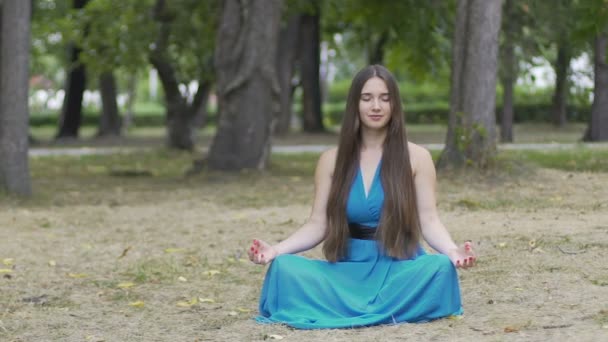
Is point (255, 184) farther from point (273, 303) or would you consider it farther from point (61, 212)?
point (273, 303)

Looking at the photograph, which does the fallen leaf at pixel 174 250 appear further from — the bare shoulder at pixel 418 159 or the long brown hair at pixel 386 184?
the bare shoulder at pixel 418 159

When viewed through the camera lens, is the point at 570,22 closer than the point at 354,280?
No

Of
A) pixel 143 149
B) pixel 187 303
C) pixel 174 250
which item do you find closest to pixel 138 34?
pixel 143 149

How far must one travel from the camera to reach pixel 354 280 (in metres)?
6.27

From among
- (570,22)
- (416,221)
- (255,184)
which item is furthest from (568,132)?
(416,221)

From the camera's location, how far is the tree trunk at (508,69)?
793 inches

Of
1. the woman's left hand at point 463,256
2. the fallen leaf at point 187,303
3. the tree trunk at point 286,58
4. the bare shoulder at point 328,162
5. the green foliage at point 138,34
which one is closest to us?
the woman's left hand at point 463,256

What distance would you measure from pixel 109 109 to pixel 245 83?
684 inches

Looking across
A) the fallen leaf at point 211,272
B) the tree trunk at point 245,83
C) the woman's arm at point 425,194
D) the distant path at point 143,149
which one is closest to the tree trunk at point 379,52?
the distant path at point 143,149

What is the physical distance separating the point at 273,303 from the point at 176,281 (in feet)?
7.61

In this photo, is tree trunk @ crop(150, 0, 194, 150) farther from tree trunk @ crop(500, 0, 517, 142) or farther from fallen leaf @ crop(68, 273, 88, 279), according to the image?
fallen leaf @ crop(68, 273, 88, 279)

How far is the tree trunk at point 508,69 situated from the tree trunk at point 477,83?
605cm

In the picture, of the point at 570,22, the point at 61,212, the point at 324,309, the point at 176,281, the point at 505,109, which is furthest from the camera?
the point at 505,109

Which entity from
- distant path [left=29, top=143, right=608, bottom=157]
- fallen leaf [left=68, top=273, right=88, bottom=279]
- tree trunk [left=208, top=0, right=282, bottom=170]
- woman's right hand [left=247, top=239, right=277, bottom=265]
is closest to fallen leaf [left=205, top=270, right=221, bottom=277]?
fallen leaf [left=68, top=273, right=88, bottom=279]
